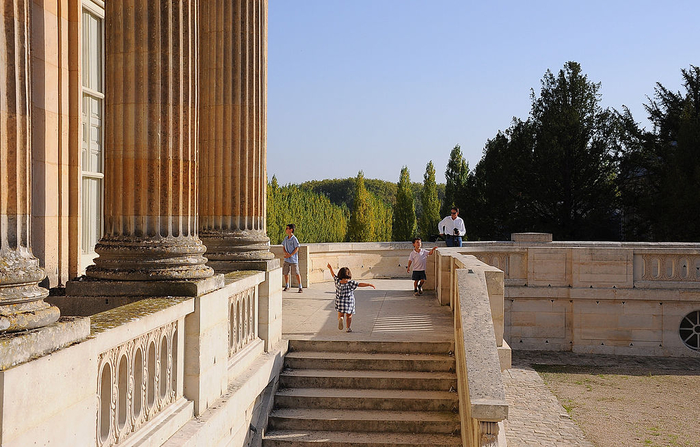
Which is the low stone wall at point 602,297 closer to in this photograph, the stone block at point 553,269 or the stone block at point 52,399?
the stone block at point 553,269

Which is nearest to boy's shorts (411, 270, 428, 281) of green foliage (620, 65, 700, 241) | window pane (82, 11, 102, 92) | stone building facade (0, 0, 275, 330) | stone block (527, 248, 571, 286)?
stone block (527, 248, 571, 286)

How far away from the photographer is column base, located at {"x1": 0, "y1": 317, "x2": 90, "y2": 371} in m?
3.22

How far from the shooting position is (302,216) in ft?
136

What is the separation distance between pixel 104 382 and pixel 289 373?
488 centimetres

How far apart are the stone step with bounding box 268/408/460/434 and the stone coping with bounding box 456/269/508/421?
110cm

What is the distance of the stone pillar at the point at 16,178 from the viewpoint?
11.9ft

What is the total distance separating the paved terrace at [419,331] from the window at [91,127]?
3.31 m

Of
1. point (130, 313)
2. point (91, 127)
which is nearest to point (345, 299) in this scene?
point (91, 127)

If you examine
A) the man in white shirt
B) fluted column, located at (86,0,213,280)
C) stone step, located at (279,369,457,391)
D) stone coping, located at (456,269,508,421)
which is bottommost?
stone step, located at (279,369,457,391)

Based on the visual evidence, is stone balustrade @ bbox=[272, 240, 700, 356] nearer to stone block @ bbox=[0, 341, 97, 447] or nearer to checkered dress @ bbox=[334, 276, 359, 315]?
checkered dress @ bbox=[334, 276, 359, 315]

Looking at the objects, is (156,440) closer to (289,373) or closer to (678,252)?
(289,373)

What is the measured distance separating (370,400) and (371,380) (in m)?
0.44

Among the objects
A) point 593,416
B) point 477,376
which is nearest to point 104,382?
point 477,376

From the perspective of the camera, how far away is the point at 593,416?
11.6 meters
